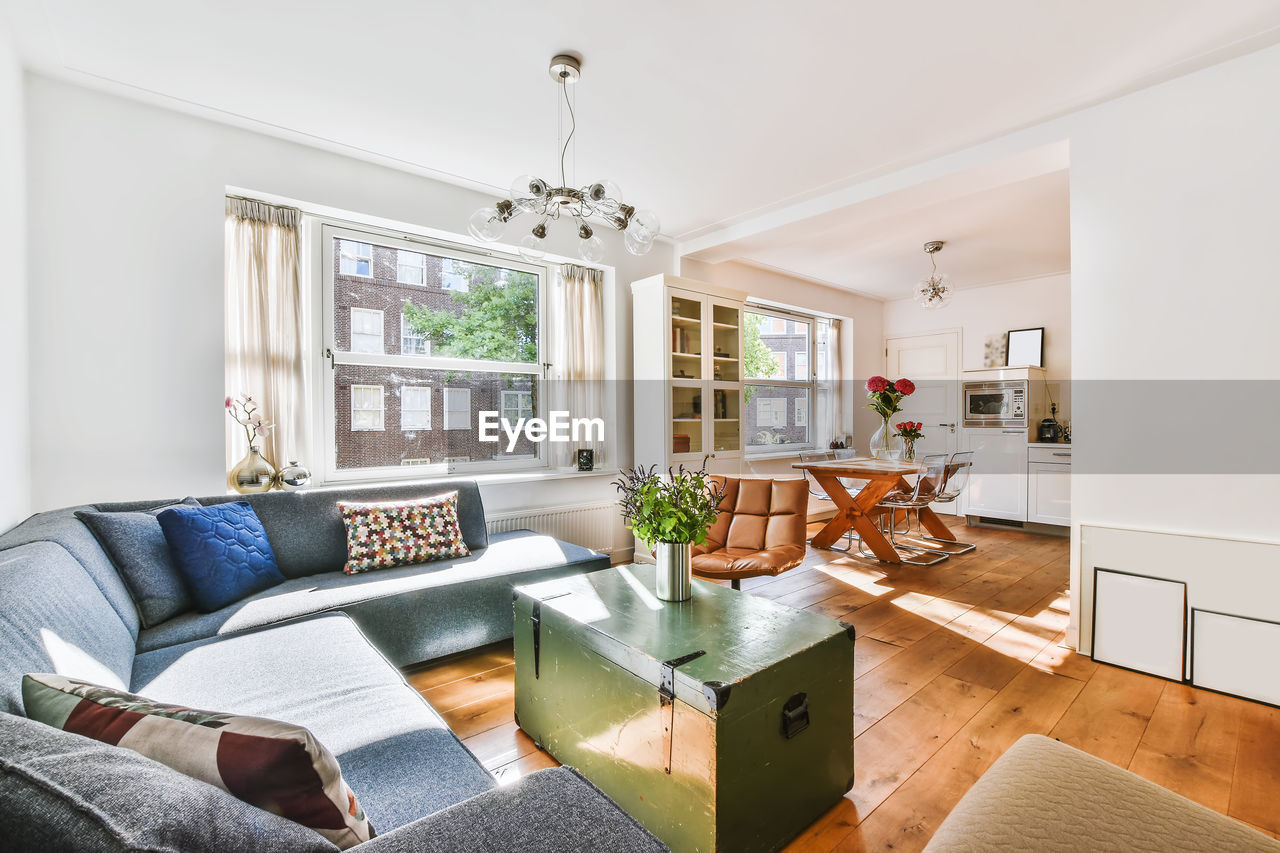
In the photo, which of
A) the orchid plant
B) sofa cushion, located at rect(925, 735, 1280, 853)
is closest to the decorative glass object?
the orchid plant

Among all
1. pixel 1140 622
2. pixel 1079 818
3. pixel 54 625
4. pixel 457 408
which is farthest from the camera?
pixel 457 408

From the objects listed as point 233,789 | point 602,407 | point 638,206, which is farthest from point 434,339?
point 233,789

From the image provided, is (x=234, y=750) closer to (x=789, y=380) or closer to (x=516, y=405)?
(x=516, y=405)

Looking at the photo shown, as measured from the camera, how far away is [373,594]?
2.44 metres

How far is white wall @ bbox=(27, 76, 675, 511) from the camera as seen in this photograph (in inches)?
98.0

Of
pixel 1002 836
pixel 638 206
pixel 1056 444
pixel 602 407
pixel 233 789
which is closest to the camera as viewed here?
pixel 233 789

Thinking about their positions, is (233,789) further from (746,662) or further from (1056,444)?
(1056,444)

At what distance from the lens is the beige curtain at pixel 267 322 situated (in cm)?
294

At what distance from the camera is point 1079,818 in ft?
2.93

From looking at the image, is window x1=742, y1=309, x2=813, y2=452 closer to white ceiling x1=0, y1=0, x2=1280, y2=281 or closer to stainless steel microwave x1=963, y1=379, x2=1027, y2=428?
A: stainless steel microwave x1=963, y1=379, x2=1027, y2=428

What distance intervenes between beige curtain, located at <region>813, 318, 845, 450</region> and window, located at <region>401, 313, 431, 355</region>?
4540 mm

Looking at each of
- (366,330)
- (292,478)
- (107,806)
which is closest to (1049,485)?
(366,330)

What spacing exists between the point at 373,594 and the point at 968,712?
8.27ft

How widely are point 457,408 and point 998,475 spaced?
549 centimetres
